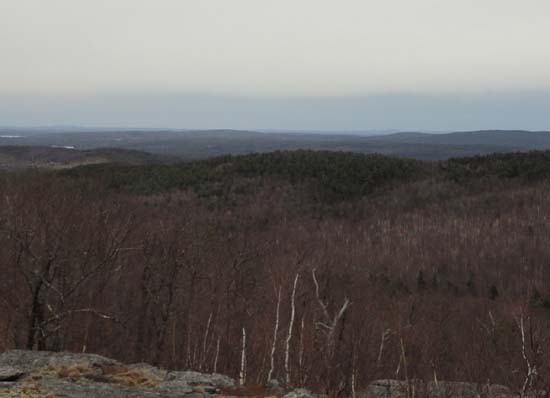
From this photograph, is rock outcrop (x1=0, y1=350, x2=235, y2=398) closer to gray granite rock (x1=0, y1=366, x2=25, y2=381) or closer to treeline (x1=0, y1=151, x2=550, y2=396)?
gray granite rock (x1=0, y1=366, x2=25, y2=381)

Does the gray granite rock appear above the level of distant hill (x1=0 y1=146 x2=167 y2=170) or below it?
below

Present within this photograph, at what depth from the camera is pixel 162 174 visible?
263 ft

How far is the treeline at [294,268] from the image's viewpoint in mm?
15070

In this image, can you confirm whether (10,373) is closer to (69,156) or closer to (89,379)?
(89,379)

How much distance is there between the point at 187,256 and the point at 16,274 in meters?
7.93

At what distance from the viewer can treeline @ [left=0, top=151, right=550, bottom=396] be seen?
593 inches

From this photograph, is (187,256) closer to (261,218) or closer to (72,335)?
(72,335)

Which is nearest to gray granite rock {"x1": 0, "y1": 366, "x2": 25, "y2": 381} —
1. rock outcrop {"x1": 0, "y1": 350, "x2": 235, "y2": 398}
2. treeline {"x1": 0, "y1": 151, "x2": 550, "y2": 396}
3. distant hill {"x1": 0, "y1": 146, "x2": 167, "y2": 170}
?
rock outcrop {"x1": 0, "y1": 350, "x2": 235, "y2": 398}

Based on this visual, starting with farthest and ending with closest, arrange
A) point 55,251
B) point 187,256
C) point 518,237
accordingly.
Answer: point 518,237 < point 187,256 < point 55,251

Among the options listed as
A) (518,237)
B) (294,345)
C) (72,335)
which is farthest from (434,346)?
(518,237)

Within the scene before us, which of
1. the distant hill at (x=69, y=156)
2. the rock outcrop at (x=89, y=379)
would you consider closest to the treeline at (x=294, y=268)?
the rock outcrop at (x=89, y=379)

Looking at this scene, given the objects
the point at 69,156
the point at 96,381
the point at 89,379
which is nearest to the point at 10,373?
the point at 89,379

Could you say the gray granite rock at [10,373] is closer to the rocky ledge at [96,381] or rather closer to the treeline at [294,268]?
the rocky ledge at [96,381]

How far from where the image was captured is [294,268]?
80.3 ft
